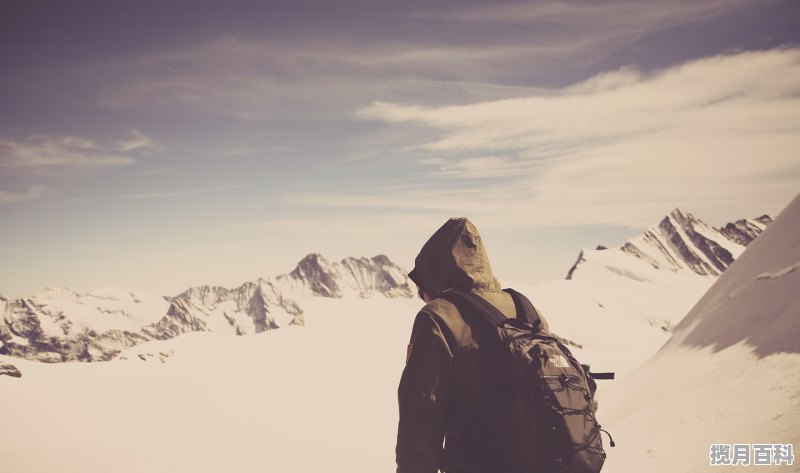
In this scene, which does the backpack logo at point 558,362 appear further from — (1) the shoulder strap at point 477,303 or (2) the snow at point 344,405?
(2) the snow at point 344,405

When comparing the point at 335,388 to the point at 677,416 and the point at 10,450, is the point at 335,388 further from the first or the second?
the point at 677,416

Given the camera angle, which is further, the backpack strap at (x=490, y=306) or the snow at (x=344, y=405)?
the snow at (x=344, y=405)

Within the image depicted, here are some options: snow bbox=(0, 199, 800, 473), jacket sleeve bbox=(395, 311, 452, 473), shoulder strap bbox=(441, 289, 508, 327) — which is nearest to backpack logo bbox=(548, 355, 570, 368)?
shoulder strap bbox=(441, 289, 508, 327)

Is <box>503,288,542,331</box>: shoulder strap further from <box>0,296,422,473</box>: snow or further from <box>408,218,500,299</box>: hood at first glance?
<box>0,296,422,473</box>: snow

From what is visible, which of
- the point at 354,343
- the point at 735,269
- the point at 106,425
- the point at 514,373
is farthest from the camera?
the point at 354,343

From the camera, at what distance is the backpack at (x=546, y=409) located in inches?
96.1

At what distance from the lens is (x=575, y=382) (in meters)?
2.56

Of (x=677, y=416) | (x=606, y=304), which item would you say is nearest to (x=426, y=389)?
(x=677, y=416)

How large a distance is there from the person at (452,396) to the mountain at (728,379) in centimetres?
532

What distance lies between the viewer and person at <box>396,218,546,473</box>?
2600 mm

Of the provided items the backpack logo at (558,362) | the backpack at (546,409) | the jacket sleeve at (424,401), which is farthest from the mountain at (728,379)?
the jacket sleeve at (424,401)

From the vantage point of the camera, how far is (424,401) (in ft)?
8.52

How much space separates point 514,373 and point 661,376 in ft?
40.5

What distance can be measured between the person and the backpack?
0.25 feet
